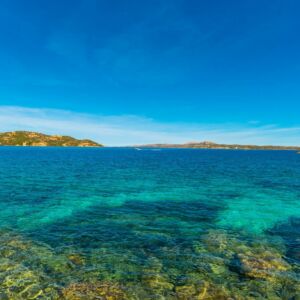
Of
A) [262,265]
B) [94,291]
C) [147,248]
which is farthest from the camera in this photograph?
[147,248]

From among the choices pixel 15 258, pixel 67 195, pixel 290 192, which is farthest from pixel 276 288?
pixel 290 192

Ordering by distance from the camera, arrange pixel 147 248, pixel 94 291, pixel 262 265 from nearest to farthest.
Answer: pixel 94 291 < pixel 262 265 < pixel 147 248

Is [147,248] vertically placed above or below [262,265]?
below

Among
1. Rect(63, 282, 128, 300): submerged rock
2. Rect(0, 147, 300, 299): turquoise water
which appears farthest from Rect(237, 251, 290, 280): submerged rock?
Rect(63, 282, 128, 300): submerged rock

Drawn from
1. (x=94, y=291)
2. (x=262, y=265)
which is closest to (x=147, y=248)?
(x=94, y=291)

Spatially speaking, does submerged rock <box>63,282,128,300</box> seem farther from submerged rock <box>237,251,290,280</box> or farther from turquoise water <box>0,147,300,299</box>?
submerged rock <box>237,251,290,280</box>

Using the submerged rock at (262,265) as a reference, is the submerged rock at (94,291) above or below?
below

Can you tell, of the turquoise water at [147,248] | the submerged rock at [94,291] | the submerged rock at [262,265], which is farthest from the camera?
the submerged rock at [262,265]

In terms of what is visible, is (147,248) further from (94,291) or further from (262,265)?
(262,265)

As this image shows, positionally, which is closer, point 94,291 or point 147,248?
point 94,291

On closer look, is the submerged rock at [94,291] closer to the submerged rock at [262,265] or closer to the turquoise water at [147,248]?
the turquoise water at [147,248]

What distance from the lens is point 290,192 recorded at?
159ft

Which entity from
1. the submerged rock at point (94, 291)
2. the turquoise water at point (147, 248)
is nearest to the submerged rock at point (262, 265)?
the turquoise water at point (147, 248)

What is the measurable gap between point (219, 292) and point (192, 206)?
21.6 metres
